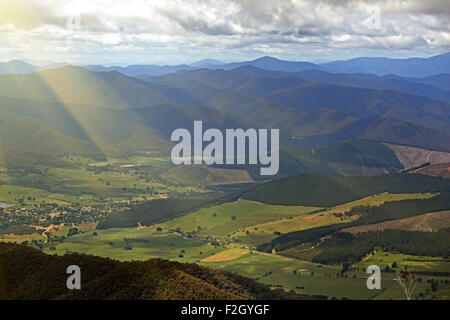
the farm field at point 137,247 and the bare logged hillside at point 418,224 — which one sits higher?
the bare logged hillside at point 418,224

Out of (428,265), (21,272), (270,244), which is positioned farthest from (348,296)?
(21,272)

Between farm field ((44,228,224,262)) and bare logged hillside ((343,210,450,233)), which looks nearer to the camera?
farm field ((44,228,224,262))

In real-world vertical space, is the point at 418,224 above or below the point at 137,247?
above

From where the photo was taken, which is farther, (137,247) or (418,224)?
(137,247)

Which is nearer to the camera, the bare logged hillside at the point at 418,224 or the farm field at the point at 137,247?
the farm field at the point at 137,247

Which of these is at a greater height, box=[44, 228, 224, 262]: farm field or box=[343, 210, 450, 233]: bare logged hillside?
box=[343, 210, 450, 233]: bare logged hillside
